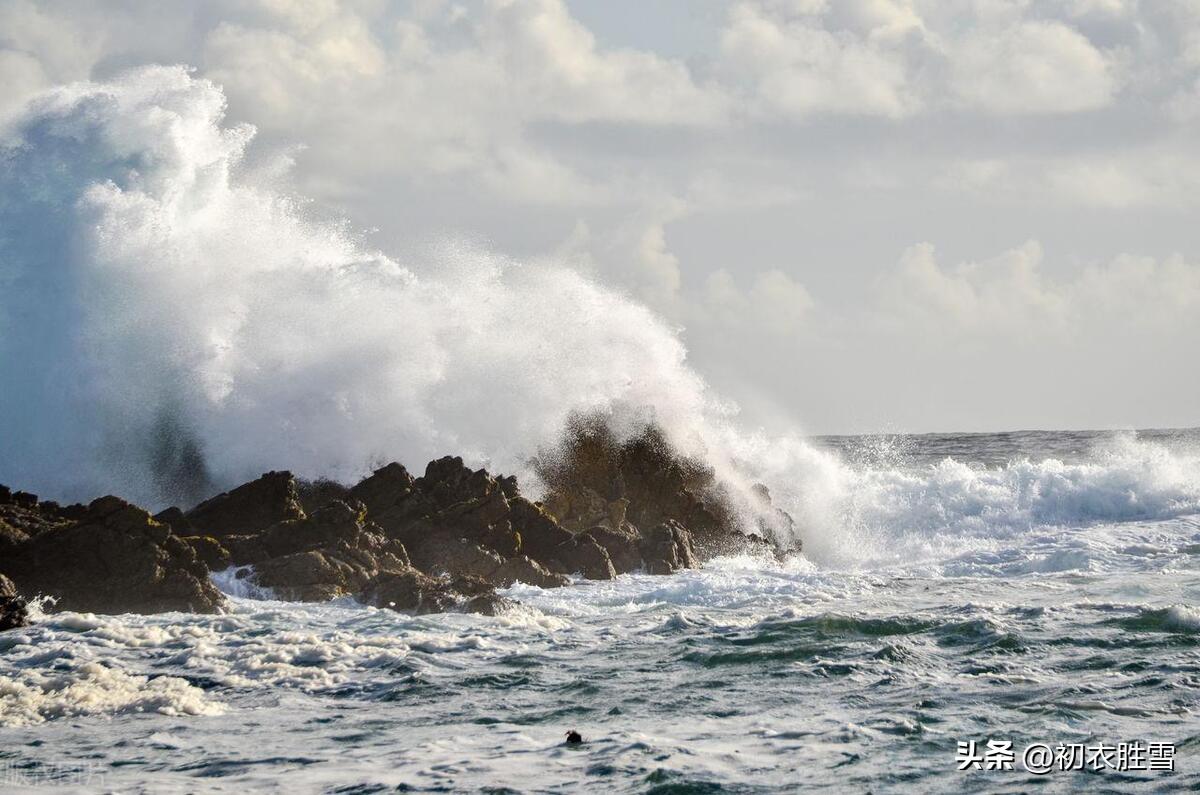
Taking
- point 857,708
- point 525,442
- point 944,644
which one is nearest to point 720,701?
point 857,708

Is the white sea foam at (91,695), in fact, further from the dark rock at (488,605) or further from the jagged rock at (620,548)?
the jagged rock at (620,548)

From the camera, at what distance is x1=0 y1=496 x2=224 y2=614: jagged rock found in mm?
15070

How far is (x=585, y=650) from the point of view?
13.6 metres

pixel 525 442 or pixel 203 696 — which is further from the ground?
pixel 525 442

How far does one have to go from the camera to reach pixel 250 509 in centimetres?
1961

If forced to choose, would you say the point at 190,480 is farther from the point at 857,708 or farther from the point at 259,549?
the point at 857,708

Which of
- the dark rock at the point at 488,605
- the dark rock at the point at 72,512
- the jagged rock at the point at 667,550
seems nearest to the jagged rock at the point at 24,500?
the dark rock at the point at 72,512

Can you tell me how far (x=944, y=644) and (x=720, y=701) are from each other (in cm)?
346

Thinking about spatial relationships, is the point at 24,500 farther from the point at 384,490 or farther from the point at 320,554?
the point at 320,554

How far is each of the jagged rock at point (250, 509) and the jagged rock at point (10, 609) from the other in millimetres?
5488

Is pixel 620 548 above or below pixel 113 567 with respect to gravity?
below

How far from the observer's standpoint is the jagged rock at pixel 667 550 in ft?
66.6
